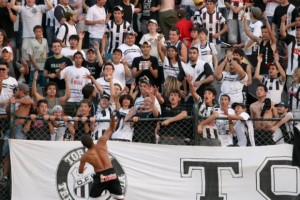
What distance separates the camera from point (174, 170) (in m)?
19.2

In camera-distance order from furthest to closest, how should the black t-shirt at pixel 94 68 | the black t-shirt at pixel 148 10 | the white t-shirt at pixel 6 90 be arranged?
the black t-shirt at pixel 148 10
the black t-shirt at pixel 94 68
the white t-shirt at pixel 6 90

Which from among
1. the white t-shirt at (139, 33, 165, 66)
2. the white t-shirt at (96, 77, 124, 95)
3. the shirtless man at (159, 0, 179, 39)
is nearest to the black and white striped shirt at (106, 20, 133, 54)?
the white t-shirt at (139, 33, 165, 66)

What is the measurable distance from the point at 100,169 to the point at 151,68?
4.44 metres

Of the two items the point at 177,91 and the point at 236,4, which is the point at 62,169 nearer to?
the point at 177,91

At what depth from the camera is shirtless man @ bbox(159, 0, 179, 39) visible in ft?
82.1

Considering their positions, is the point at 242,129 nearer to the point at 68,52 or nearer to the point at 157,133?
the point at 157,133

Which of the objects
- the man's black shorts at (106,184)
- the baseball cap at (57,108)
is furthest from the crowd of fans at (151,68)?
the man's black shorts at (106,184)

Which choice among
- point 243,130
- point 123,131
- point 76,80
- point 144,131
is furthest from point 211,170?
point 76,80

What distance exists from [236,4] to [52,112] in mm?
6453

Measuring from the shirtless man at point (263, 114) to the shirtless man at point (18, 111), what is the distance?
12.9 ft

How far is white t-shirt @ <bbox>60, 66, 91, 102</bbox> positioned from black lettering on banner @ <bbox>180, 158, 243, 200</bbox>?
140 inches

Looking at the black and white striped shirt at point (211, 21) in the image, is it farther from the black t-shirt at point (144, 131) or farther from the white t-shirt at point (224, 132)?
the black t-shirt at point (144, 131)

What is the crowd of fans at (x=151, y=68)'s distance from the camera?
19.6 metres

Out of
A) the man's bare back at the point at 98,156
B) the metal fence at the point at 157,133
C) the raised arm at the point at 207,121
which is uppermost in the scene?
the raised arm at the point at 207,121
